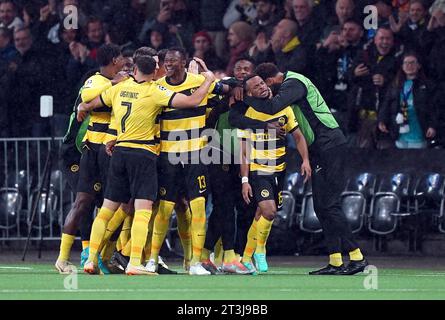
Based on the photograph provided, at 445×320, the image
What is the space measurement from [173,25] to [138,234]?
7384mm

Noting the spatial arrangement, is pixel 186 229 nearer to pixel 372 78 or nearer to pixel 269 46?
pixel 372 78

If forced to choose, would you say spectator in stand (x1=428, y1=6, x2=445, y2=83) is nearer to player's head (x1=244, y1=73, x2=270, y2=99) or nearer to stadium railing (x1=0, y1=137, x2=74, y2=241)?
player's head (x1=244, y1=73, x2=270, y2=99)

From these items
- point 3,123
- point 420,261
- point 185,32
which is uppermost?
point 185,32

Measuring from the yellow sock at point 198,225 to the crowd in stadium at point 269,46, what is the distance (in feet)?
12.6

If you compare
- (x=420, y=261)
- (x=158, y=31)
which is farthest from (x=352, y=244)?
(x=158, y=31)

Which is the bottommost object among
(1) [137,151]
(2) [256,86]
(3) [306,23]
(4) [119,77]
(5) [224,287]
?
(5) [224,287]

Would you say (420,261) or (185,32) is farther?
(185,32)

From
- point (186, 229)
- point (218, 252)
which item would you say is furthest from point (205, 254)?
point (218, 252)

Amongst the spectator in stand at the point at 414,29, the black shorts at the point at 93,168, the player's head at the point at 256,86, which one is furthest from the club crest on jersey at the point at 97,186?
the spectator in stand at the point at 414,29

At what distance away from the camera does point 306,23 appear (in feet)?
67.5

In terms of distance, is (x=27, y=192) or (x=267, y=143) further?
(x=27, y=192)

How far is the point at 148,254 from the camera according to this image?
1622cm

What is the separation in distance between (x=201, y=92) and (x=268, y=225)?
6.45ft
